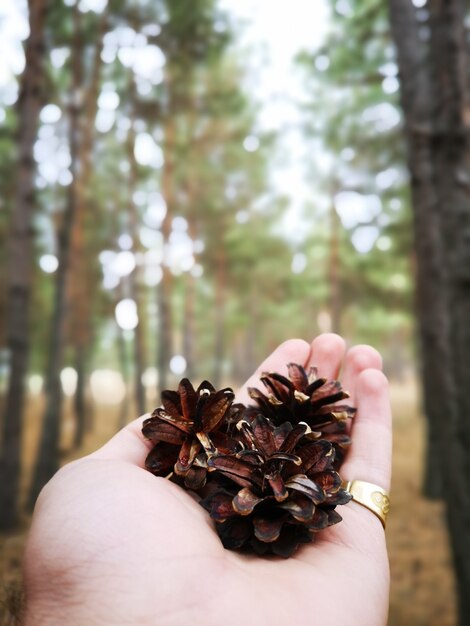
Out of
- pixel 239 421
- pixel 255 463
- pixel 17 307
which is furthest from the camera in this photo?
pixel 17 307

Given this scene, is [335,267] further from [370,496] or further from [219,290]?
[370,496]

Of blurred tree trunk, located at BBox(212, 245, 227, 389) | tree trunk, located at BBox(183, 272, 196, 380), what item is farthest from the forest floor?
blurred tree trunk, located at BBox(212, 245, 227, 389)

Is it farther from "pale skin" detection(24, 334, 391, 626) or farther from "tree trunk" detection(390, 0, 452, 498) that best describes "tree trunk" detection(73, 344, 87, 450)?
"pale skin" detection(24, 334, 391, 626)

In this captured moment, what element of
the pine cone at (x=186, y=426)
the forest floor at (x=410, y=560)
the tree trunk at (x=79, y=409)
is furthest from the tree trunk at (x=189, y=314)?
the pine cone at (x=186, y=426)

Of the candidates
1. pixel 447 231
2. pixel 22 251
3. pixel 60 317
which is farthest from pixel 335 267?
pixel 447 231

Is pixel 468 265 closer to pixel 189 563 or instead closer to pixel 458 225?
pixel 458 225

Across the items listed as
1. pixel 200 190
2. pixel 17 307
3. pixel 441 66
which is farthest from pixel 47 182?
pixel 441 66

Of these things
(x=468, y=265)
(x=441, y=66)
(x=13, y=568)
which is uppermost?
(x=441, y=66)

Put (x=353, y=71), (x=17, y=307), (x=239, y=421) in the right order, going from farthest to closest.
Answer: (x=353, y=71)
(x=17, y=307)
(x=239, y=421)
